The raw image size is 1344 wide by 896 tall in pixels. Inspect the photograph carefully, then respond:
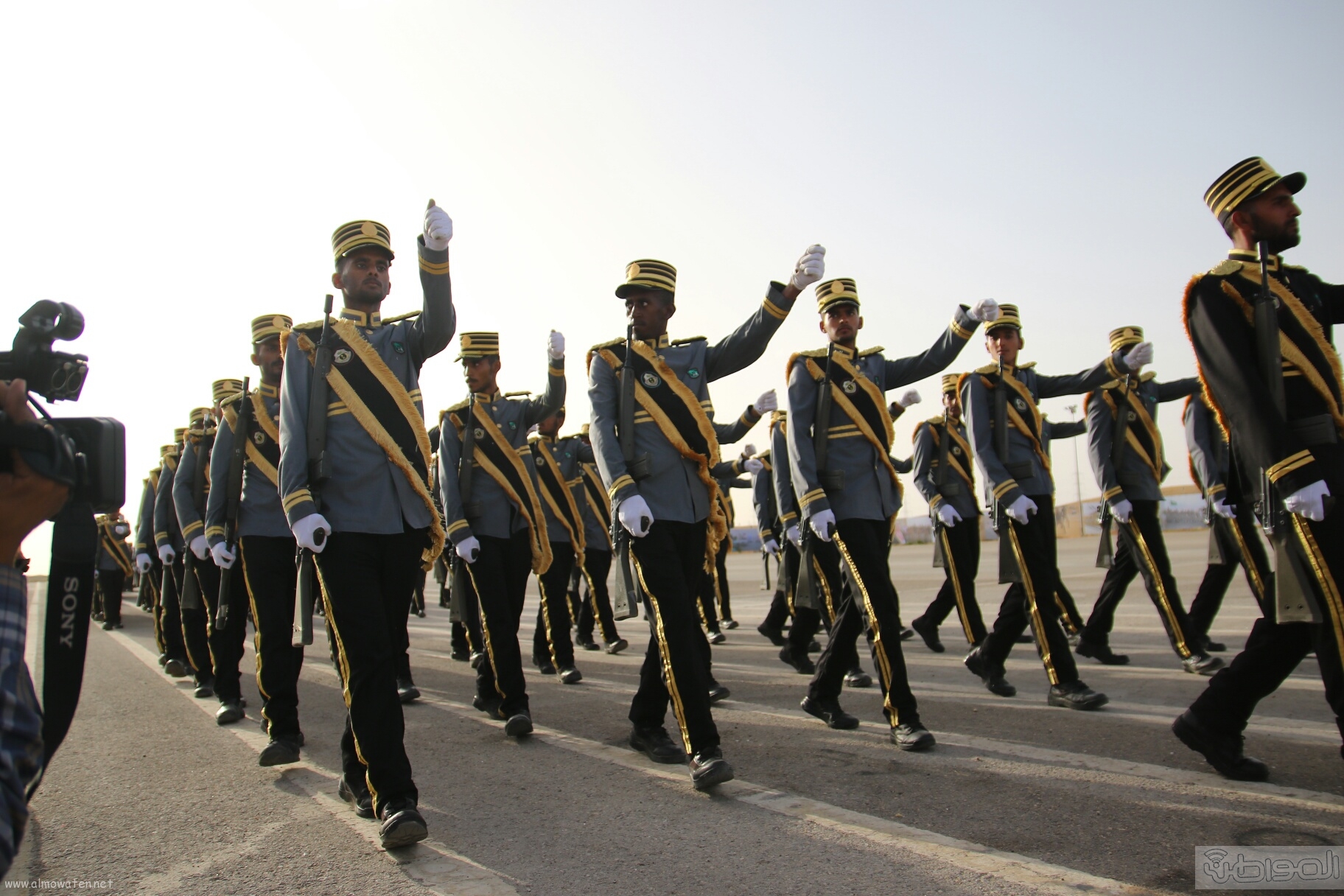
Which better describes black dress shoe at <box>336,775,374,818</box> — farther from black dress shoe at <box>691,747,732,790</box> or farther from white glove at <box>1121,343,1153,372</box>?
white glove at <box>1121,343,1153,372</box>

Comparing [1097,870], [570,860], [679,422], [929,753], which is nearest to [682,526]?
[679,422]

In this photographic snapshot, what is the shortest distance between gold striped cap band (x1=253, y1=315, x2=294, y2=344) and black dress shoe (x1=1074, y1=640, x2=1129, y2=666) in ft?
20.1

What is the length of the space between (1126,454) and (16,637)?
23.6 ft

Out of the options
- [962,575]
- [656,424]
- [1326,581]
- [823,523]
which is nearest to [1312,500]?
[1326,581]

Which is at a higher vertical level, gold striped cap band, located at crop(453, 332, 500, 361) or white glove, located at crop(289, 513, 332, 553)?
gold striped cap band, located at crop(453, 332, 500, 361)

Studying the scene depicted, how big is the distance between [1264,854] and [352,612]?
3.25 metres

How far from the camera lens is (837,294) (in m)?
5.96

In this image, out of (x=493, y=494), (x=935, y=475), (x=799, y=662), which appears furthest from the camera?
(x=935, y=475)

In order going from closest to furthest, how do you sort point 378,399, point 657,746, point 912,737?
point 378,399 < point 912,737 < point 657,746

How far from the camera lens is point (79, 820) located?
14.2 feet

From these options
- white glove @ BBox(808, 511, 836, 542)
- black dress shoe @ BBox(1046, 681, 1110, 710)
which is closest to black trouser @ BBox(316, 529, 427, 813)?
white glove @ BBox(808, 511, 836, 542)

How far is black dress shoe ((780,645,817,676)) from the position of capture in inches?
312

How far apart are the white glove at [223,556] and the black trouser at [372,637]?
2.50 metres

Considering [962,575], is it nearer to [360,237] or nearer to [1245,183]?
[1245,183]
